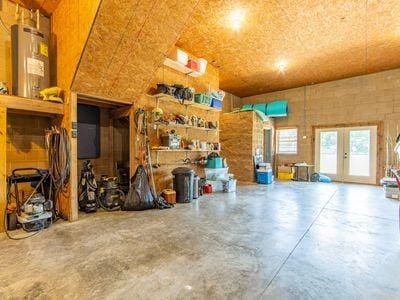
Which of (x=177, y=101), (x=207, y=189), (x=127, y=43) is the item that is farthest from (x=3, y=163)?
(x=207, y=189)

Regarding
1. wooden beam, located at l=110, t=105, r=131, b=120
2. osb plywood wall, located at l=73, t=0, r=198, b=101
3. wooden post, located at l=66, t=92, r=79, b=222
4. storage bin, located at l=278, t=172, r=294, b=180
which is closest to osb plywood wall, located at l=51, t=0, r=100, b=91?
osb plywood wall, located at l=73, t=0, r=198, b=101

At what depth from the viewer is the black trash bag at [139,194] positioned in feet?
14.0

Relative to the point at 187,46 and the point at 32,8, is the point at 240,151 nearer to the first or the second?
the point at 187,46

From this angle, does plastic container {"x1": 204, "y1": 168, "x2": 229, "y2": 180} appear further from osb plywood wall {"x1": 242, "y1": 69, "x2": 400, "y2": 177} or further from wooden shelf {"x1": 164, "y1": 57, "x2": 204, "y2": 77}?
osb plywood wall {"x1": 242, "y1": 69, "x2": 400, "y2": 177}

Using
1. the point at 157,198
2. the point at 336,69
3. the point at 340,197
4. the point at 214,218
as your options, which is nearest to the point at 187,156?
the point at 157,198

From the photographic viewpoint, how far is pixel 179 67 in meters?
5.46

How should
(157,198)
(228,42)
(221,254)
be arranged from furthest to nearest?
(228,42)
(157,198)
(221,254)

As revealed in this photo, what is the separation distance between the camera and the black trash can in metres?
4.98

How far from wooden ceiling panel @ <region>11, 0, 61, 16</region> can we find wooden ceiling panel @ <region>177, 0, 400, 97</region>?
97.1 inches

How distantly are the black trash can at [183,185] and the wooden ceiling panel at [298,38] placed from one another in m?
3.13

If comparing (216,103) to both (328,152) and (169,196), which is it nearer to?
(169,196)

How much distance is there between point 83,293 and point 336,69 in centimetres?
845

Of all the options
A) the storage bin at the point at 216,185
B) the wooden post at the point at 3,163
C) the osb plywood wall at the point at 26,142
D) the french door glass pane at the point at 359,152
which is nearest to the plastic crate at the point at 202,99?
the storage bin at the point at 216,185

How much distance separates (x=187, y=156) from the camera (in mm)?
5926
